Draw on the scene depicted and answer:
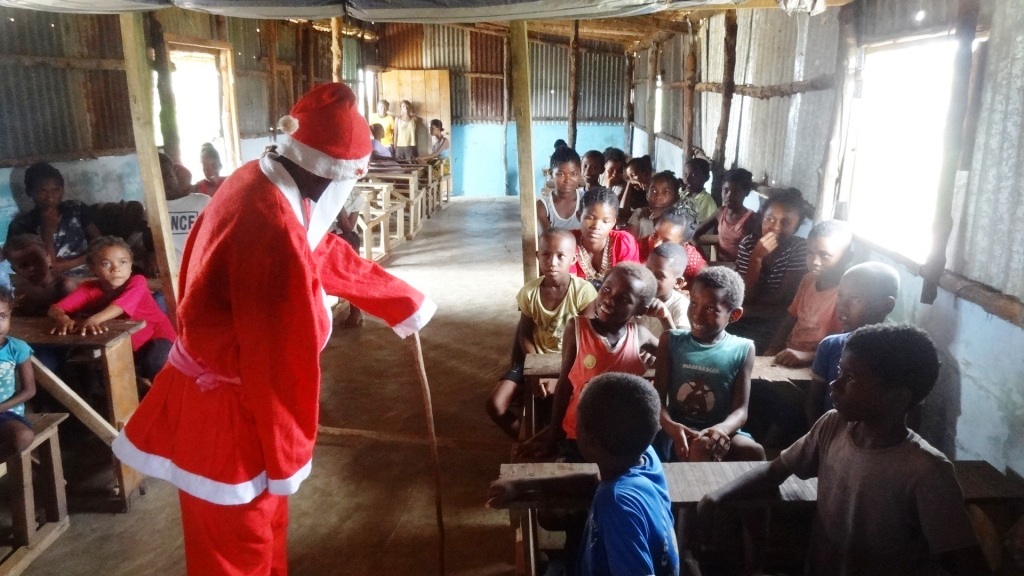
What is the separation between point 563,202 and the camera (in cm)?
526

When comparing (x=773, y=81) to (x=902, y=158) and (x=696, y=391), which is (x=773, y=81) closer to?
(x=902, y=158)

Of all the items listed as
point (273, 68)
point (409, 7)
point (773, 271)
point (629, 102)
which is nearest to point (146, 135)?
point (409, 7)

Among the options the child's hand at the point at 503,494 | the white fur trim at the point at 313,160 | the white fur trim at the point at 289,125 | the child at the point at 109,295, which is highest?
the white fur trim at the point at 289,125

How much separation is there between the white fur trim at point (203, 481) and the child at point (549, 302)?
1729mm

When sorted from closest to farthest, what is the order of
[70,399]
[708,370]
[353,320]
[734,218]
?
[708,370]
[70,399]
[734,218]
[353,320]

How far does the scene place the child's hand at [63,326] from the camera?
333cm

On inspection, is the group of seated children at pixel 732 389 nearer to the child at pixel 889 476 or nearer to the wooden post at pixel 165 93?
the child at pixel 889 476

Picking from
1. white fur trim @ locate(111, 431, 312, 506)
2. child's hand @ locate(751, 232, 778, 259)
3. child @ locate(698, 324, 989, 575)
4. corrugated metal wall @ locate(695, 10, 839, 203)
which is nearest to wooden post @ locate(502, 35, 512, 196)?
corrugated metal wall @ locate(695, 10, 839, 203)

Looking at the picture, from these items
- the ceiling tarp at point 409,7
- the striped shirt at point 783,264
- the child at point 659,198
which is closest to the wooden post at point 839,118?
the striped shirt at point 783,264

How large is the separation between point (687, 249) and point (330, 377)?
2780 mm

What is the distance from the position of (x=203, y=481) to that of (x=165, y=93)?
22.7ft

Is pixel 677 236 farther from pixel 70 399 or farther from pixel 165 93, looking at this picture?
pixel 165 93

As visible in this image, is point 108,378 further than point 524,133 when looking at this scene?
No

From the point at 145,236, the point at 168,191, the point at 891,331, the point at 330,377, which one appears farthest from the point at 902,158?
the point at 145,236
